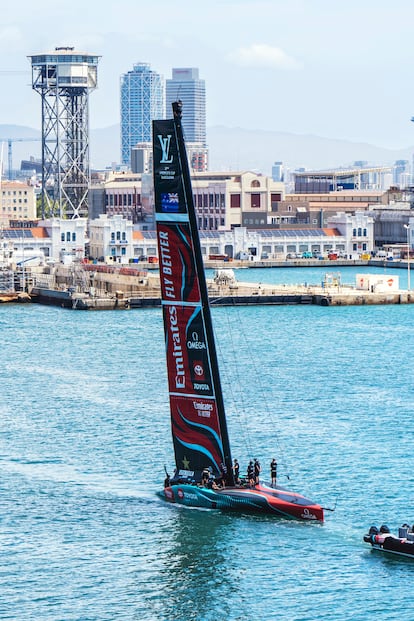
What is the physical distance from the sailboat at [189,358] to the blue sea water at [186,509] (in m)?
0.60

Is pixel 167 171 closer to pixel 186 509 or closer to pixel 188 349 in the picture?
pixel 188 349

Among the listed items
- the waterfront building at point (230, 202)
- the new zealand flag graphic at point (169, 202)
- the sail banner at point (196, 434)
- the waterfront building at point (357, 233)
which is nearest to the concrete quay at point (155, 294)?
the waterfront building at point (357, 233)

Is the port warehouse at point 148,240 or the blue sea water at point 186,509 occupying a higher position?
the port warehouse at point 148,240

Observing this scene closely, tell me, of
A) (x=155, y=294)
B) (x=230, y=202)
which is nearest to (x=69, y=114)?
(x=230, y=202)

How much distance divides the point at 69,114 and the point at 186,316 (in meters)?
148

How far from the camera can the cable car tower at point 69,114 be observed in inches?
7126

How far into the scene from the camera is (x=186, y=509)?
1452 inches

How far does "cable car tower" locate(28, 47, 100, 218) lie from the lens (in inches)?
7126

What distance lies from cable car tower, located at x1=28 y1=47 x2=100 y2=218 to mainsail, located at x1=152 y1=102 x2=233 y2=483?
143290mm

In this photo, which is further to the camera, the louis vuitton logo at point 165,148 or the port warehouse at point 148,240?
the port warehouse at point 148,240

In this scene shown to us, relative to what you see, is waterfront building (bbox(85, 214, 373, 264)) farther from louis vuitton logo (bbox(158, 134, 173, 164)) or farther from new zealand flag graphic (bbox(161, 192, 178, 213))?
louis vuitton logo (bbox(158, 134, 173, 164))

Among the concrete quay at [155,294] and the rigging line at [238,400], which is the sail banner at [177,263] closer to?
the rigging line at [238,400]

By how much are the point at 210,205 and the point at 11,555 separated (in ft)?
455

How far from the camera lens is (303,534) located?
34562 mm
